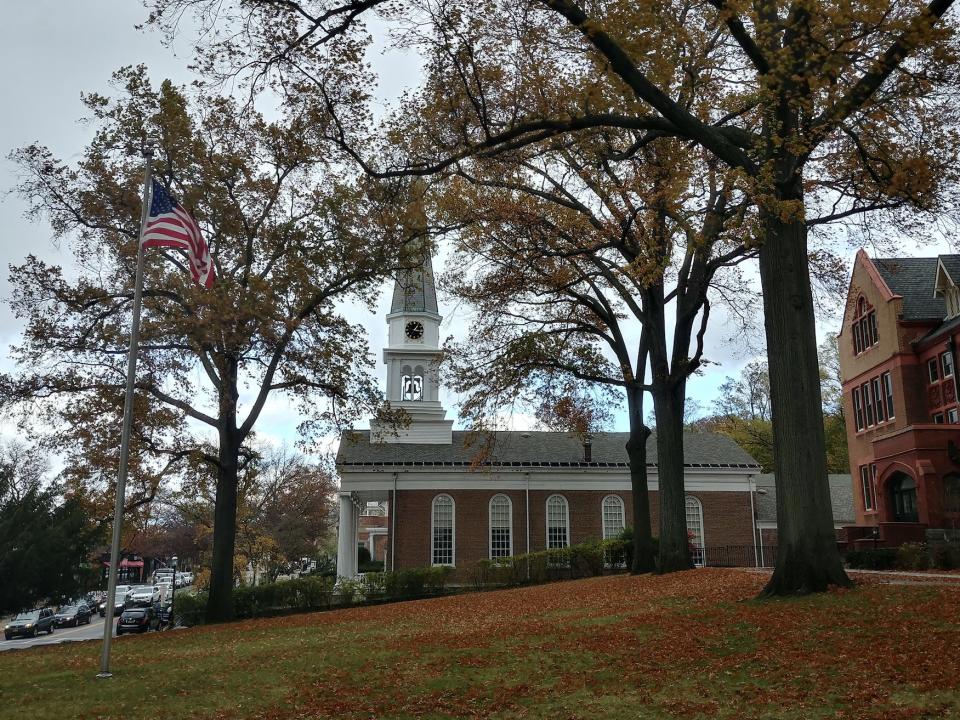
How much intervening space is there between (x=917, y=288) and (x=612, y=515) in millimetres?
17740

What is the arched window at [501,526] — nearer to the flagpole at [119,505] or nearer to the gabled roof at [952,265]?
the gabled roof at [952,265]

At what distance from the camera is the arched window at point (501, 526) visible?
40688 mm

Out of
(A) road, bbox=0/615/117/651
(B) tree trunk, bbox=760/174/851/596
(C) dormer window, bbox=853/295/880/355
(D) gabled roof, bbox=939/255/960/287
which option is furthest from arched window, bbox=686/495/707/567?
(B) tree trunk, bbox=760/174/851/596

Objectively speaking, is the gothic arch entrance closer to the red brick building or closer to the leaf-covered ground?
the red brick building

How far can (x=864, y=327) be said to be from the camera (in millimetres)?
36969

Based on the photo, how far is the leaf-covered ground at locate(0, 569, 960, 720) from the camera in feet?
24.6

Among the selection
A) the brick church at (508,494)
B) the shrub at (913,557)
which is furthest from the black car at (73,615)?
the shrub at (913,557)

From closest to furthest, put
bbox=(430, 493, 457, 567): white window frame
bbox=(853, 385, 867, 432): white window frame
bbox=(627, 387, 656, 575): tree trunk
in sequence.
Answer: bbox=(627, 387, 656, 575): tree trunk → bbox=(853, 385, 867, 432): white window frame → bbox=(430, 493, 457, 567): white window frame

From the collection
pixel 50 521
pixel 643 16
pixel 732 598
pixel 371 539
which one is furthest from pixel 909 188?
pixel 371 539

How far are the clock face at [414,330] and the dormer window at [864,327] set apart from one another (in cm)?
2252

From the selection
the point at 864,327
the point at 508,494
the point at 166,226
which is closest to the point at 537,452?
the point at 508,494

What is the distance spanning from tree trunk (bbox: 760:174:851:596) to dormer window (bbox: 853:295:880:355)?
2407cm

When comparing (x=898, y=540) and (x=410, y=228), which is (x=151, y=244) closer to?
(x=410, y=228)

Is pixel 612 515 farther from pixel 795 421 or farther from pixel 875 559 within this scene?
pixel 795 421
